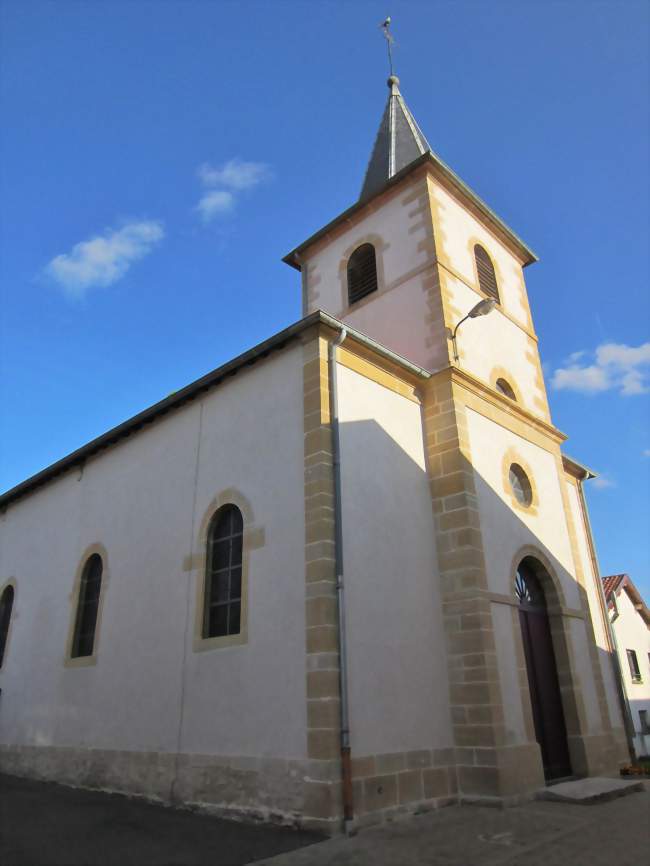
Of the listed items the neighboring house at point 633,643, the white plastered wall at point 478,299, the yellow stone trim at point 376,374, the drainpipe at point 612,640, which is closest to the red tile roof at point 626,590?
the neighboring house at point 633,643

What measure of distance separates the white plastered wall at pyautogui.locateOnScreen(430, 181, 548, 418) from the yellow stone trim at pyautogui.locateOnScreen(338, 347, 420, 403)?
123 cm

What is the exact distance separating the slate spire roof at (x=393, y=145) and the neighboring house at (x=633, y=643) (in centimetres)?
1207

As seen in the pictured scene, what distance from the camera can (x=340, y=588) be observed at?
6.53 meters

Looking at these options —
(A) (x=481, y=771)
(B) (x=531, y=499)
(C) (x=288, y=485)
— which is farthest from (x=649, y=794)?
(C) (x=288, y=485)

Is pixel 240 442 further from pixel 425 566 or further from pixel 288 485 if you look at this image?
pixel 425 566

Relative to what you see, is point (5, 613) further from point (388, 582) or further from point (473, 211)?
point (473, 211)

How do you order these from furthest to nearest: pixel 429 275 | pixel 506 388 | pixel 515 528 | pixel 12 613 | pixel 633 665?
pixel 633 665 < pixel 12 613 < pixel 506 388 < pixel 429 275 < pixel 515 528

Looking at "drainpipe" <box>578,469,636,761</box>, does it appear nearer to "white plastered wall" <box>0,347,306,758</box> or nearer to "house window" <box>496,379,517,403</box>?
Result: "house window" <box>496,379,517,403</box>

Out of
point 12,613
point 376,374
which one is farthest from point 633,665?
point 12,613

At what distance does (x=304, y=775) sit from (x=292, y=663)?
39.9 inches

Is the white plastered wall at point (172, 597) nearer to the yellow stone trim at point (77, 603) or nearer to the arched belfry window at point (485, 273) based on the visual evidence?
the yellow stone trim at point (77, 603)

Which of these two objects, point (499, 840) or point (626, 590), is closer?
point (499, 840)

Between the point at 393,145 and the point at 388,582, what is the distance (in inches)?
402

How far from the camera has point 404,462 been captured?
828 centimetres
